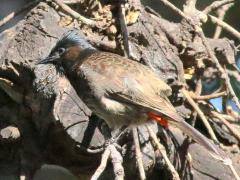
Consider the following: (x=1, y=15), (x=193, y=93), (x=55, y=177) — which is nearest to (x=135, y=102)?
(x=193, y=93)

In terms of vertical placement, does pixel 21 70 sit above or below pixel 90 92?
above

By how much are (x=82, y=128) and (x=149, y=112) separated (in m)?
0.49

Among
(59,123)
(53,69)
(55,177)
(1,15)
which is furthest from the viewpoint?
(1,15)

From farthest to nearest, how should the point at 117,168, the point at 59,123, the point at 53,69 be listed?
1. the point at 53,69
2. the point at 59,123
3. the point at 117,168

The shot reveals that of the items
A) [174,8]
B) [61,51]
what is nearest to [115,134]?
[61,51]

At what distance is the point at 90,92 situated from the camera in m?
3.82

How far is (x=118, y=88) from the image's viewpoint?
3.79 meters

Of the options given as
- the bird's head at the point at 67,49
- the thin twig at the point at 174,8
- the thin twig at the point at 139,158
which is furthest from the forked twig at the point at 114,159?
the thin twig at the point at 174,8

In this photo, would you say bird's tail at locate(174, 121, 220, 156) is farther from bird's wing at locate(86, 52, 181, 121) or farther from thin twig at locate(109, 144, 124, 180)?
thin twig at locate(109, 144, 124, 180)

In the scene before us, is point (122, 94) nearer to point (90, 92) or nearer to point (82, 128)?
point (90, 92)

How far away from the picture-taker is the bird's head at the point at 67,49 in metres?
3.63

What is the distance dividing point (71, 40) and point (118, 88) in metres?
0.33

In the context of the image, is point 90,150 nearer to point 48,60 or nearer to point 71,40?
point 48,60

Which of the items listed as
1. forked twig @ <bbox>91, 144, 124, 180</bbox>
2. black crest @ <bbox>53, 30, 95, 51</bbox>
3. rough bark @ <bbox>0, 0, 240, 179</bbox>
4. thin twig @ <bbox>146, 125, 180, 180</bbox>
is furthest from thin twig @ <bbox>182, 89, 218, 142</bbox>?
forked twig @ <bbox>91, 144, 124, 180</bbox>
